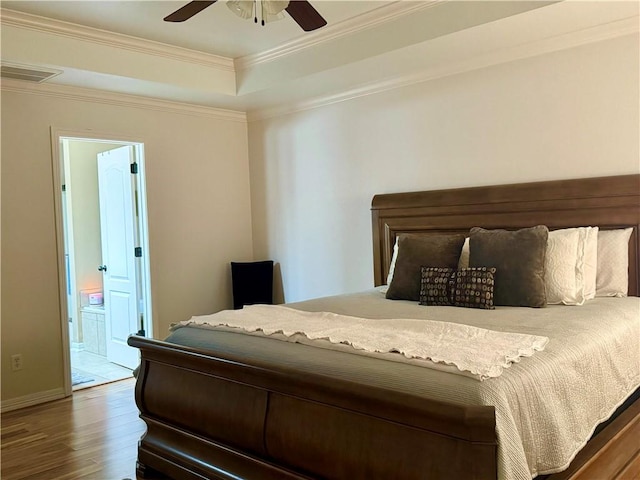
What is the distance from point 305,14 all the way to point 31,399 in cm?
339

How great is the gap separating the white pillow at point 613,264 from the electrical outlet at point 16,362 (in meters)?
3.97

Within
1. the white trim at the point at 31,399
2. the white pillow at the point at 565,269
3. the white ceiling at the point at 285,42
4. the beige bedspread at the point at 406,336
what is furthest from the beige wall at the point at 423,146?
the white trim at the point at 31,399

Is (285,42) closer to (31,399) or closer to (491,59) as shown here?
(491,59)

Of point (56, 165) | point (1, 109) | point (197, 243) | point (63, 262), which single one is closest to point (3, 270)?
point (63, 262)

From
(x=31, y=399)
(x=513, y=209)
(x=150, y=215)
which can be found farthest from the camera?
(x=150, y=215)

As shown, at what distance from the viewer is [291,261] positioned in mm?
5289

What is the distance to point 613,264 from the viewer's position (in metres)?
3.18

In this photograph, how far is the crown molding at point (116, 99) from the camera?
13.2 ft

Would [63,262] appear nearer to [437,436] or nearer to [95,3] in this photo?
[95,3]

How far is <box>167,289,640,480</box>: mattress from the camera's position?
173 centimetres

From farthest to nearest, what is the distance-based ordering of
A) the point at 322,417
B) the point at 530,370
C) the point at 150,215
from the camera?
1. the point at 150,215
2. the point at 322,417
3. the point at 530,370

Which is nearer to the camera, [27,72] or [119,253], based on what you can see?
[27,72]

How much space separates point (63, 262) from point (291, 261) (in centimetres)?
202

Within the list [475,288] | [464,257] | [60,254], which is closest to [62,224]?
[60,254]
